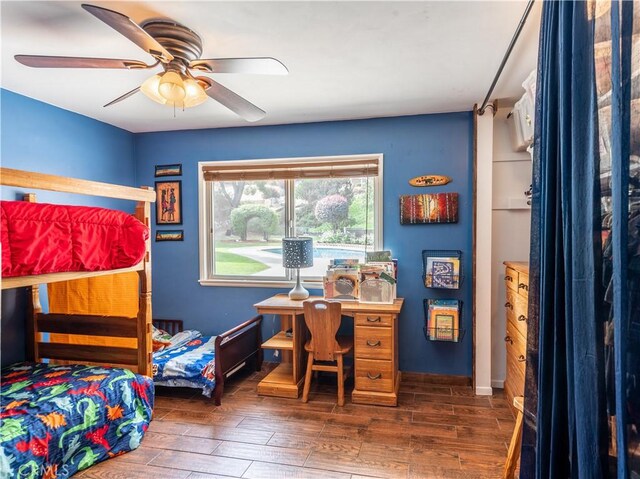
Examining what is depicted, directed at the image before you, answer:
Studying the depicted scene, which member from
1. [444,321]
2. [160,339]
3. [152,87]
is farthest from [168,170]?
[444,321]

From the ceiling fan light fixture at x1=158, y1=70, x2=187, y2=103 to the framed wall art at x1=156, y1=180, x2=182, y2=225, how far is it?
2.01 metres

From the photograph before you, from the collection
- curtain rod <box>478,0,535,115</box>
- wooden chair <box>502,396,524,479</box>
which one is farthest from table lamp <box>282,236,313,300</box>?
wooden chair <box>502,396,524,479</box>

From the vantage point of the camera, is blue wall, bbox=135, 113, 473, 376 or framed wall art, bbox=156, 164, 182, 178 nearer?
blue wall, bbox=135, 113, 473, 376

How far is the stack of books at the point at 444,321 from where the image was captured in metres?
3.15

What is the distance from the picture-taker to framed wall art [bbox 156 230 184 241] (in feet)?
A: 13.0

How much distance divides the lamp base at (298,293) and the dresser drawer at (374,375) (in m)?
0.73

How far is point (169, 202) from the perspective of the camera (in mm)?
3977

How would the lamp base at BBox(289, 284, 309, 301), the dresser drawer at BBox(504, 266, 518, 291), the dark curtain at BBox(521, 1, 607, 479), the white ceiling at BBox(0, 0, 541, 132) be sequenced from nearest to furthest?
the dark curtain at BBox(521, 1, 607, 479) < the white ceiling at BBox(0, 0, 541, 132) < the dresser drawer at BBox(504, 266, 518, 291) < the lamp base at BBox(289, 284, 309, 301)

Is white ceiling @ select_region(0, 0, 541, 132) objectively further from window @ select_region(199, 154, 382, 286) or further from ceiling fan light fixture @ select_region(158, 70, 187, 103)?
window @ select_region(199, 154, 382, 286)

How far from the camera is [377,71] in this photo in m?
2.52

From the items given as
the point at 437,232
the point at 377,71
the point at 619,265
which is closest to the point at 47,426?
the point at 619,265

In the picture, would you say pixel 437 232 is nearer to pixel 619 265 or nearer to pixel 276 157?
pixel 276 157

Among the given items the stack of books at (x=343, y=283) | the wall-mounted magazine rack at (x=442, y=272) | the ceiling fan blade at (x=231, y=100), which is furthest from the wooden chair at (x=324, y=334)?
the ceiling fan blade at (x=231, y=100)

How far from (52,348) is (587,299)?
3.33m
